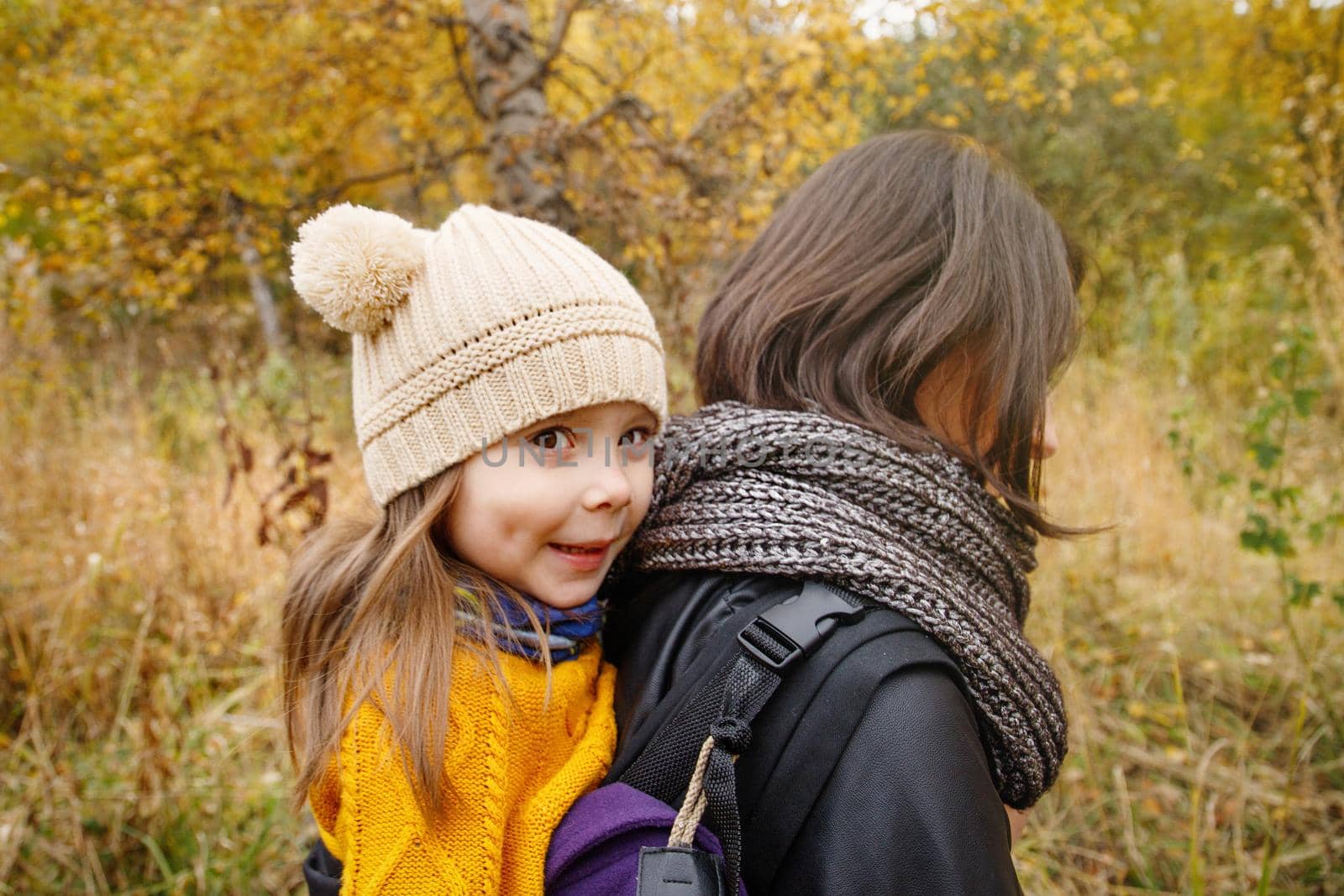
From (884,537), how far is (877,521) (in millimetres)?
25

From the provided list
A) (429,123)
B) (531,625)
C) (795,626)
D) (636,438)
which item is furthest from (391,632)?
(429,123)

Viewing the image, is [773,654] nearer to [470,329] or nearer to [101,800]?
[470,329]

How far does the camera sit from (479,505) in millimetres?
1241

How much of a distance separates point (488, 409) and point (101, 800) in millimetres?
2251

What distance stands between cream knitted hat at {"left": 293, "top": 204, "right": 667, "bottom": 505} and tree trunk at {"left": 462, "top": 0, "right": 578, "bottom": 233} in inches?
88.2

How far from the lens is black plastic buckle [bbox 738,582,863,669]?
0.98 metres

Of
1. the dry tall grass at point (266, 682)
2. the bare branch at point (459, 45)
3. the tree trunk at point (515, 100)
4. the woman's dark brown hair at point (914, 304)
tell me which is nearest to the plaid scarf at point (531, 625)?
the woman's dark brown hair at point (914, 304)

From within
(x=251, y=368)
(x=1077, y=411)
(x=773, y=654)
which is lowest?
(x=1077, y=411)

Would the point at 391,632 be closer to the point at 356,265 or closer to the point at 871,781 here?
the point at 356,265

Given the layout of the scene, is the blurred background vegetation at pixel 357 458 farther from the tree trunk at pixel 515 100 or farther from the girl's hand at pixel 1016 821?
the girl's hand at pixel 1016 821

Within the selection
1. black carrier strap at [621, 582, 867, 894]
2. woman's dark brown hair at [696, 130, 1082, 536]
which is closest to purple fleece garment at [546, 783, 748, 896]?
black carrier strap at [621, 582, 867, 894]

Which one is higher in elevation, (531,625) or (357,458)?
(531,625)

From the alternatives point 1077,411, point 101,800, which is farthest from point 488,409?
point 1077,411

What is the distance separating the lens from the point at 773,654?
980 millimetres
